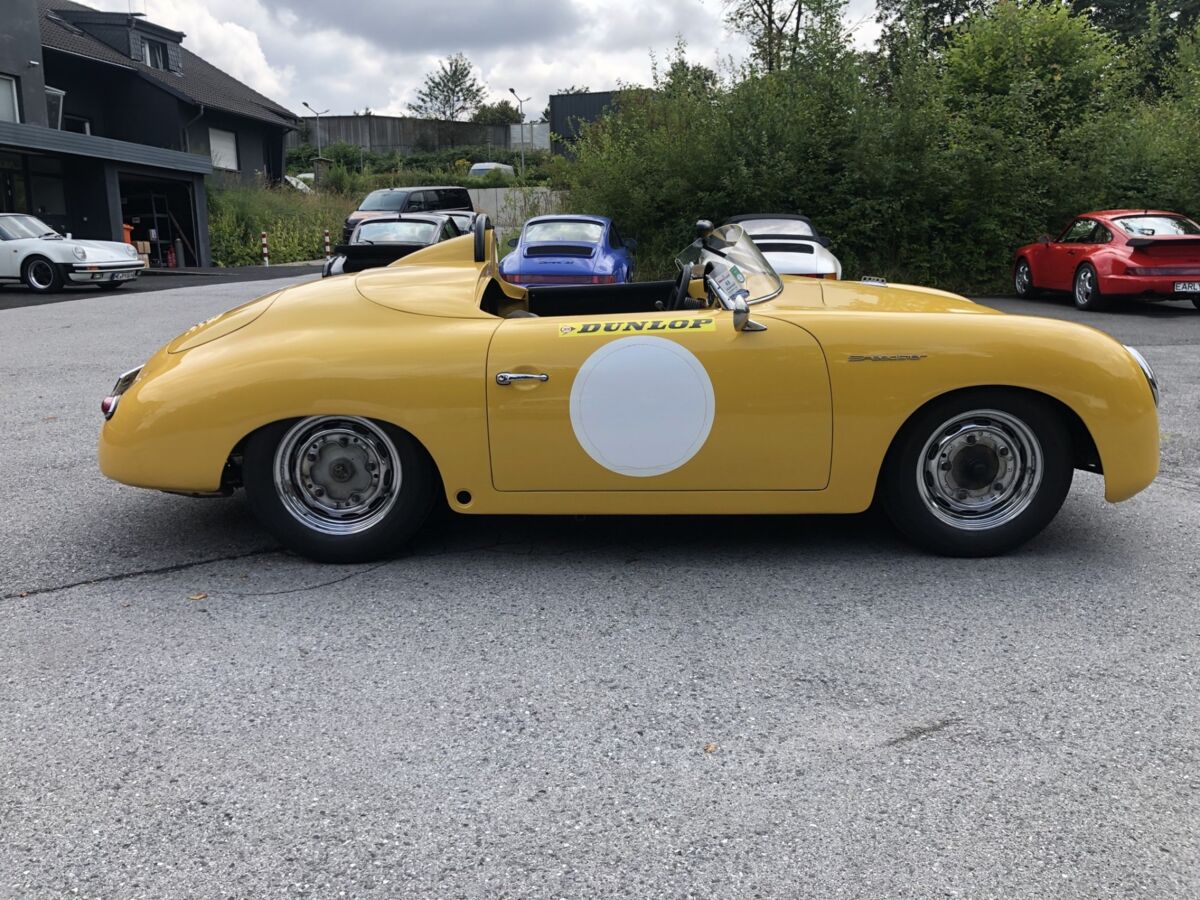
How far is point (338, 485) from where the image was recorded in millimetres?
3904

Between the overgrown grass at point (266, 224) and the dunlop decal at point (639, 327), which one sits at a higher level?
the overgrown grass at point (266, 224)

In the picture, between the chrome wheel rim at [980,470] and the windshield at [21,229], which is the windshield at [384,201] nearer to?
the windshield at [21,229]

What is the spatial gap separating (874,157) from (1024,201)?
282 centimetres

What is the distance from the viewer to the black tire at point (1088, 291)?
45.0ft

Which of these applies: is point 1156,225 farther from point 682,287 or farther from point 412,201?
point 412,201

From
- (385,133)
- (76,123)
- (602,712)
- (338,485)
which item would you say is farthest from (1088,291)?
(385,133)

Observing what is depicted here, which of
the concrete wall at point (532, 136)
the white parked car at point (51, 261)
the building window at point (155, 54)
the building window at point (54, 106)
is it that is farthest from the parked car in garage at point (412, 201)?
the concrete wall at point (532, 136)

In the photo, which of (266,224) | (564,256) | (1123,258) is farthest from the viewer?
(266,224)

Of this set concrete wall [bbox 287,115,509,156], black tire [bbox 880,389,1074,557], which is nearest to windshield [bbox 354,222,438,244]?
black tire [bbox 880,389,1074,557]

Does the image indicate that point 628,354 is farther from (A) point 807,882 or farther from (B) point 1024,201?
(B) point 1024,201

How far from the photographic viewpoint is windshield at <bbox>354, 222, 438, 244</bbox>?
576 inches

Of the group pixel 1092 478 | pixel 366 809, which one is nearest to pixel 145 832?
pixel 366 809

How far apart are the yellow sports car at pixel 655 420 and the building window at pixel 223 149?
35.4 metres

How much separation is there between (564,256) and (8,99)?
20.3 metres
